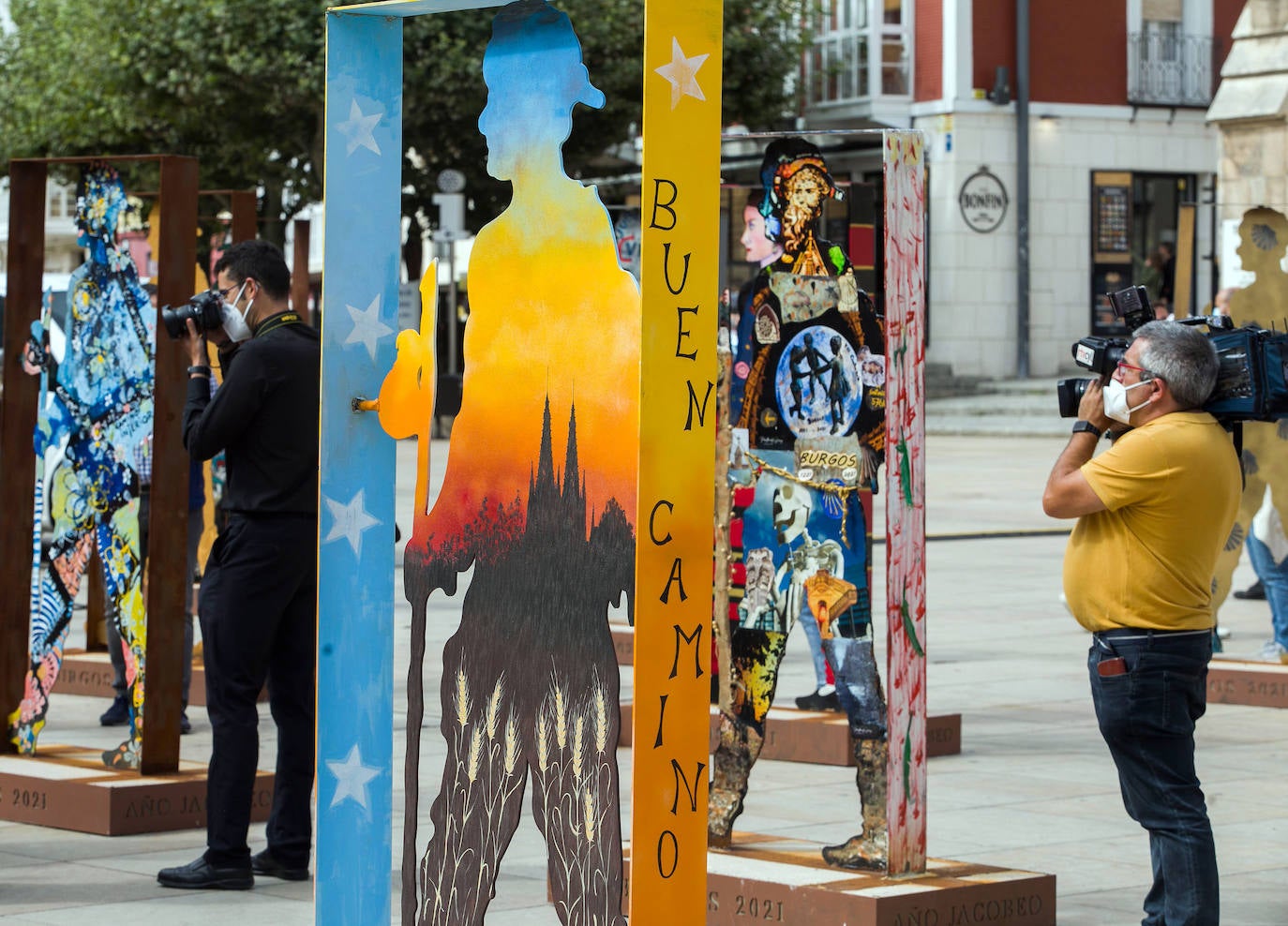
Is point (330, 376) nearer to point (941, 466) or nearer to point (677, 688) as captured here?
point (677, 688)

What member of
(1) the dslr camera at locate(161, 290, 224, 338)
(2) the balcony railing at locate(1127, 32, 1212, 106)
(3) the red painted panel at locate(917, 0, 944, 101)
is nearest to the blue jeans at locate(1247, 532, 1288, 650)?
(1) the dslr camera at locate(161, 290, 224, 338)

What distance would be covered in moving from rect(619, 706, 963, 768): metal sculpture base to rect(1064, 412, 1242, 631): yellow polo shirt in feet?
10.8

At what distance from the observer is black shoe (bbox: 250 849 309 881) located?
6.61 meters

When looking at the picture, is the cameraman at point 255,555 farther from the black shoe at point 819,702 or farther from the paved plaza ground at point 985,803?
the black shoe at point 819,702

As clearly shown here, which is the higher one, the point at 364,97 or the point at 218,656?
the point at 364,97

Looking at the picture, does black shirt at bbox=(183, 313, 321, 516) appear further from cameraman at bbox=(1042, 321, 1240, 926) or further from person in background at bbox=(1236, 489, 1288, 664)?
person in background at bbox=(1236, 489, 1288, 664)

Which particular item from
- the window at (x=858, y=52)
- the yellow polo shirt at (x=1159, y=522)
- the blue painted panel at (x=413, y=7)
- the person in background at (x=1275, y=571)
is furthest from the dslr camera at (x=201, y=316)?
the window at (x=858, y=52)

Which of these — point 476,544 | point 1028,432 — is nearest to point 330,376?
point 476,544

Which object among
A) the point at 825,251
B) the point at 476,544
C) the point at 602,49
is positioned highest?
the point at 602,49

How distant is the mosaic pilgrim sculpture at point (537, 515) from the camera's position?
3.87 m

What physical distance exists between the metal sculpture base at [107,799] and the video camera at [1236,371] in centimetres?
328

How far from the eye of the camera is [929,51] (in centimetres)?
3475

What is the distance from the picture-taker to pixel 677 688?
3.67m

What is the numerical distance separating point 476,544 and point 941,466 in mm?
20140
